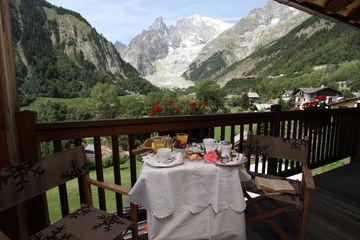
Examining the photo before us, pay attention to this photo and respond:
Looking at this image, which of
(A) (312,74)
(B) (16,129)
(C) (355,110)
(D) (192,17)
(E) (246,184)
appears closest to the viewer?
(B) (16,129)

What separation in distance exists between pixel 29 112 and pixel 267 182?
202cm

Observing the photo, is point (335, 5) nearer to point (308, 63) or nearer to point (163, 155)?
point (163, 155)

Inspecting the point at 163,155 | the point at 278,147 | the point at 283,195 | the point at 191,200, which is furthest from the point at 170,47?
the point at 191,200

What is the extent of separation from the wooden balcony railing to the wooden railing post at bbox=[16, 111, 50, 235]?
1 cm

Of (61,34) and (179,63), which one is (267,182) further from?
(179,63)

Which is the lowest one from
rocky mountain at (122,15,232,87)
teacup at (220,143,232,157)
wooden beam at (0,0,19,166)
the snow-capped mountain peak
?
teacup at (220,143,232,157)

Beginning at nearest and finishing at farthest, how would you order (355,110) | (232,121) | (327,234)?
(327,234)
(232,121)
(355,110)

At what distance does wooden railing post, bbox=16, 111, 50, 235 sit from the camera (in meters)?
1.79

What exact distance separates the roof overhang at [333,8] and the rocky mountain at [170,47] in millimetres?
16465

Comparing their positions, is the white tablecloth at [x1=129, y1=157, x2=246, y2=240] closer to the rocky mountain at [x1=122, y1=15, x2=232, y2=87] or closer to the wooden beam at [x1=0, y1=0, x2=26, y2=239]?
the wooden beam at [x1=0, y1=0, x2=26, y2=239]

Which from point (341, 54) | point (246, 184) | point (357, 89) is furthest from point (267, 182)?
point (341, 54)

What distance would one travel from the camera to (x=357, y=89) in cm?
1265

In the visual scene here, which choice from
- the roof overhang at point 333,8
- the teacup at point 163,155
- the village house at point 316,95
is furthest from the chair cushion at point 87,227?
the village house at point 316,95

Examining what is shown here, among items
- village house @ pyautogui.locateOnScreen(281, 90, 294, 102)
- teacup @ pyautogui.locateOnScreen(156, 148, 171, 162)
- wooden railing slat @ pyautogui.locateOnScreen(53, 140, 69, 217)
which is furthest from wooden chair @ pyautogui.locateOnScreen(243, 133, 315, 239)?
village house @ pyautogui.locateOnScreen(281, 90, 294, 102)
